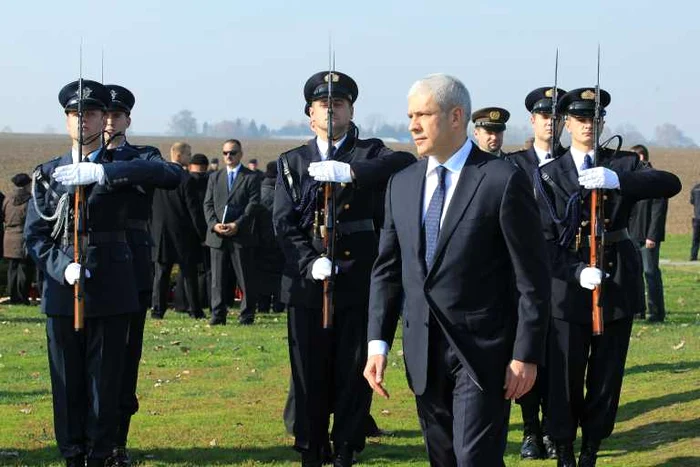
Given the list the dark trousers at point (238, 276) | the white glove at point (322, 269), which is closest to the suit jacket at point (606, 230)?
the white glove at point (322, 269)

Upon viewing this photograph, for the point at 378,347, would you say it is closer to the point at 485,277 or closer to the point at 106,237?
the point at 485,277

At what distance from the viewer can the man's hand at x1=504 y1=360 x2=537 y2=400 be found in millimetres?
5914

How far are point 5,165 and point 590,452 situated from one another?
74.7 meters

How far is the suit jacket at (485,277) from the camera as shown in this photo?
590 centimetres

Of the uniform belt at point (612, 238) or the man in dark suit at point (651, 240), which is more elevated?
the uniform belt at point (612, 238)

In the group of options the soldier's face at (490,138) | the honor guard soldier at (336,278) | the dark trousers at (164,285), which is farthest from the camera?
the dark trousers at (164,285)

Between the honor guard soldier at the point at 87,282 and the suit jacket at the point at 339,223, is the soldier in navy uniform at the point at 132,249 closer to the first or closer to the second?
the honor guard soldier at the point at 87,282

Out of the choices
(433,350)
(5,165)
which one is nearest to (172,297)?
(433,350)

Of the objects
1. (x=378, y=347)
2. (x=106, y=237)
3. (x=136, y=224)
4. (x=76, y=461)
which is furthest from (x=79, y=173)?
(x=378, y=347)

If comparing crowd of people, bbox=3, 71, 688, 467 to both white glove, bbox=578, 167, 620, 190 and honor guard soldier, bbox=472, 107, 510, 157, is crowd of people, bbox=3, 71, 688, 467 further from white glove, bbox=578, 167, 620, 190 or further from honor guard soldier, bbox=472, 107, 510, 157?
honor guard soldier, bbox=472, 107, 510, 157

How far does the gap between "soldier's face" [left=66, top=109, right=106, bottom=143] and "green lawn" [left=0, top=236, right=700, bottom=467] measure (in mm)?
2289

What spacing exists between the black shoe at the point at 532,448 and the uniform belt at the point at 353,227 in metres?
1.94

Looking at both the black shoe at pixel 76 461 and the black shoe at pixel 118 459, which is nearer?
the black shoe at pixel 76 461

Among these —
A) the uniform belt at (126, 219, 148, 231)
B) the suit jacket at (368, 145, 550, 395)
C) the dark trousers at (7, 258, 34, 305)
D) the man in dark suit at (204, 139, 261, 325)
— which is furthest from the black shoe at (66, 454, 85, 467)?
the dark trousers at (7, 258, 34, 305)
